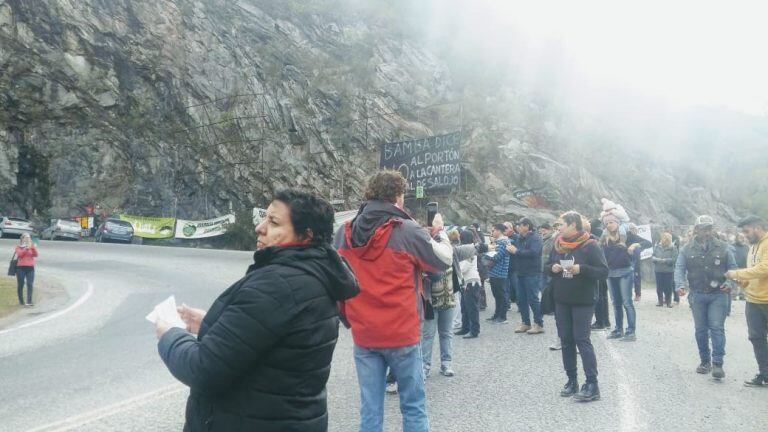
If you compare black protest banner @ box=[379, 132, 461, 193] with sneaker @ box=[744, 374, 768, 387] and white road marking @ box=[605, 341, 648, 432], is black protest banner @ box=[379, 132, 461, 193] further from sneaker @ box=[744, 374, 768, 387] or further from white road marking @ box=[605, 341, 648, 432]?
sneaker @ box=[744, 374, 768, 387]

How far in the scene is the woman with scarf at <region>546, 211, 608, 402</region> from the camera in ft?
18.9

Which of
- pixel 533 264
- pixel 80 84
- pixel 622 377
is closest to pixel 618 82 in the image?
pixel 80 84

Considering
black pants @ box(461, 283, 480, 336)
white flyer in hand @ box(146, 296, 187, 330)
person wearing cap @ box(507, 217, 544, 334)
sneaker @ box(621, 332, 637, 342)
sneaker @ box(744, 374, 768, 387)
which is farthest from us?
person wearing cap @ box(507, 217, 544, 334)

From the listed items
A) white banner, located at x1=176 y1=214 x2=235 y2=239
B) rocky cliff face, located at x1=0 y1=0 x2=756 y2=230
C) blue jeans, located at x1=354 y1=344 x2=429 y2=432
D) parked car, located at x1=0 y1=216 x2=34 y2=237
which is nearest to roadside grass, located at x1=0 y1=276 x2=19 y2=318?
blue jeans, located at x1=354 y1=344 x2=429 y2=432

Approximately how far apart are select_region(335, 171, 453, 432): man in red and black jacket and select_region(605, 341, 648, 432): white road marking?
7.03 feet

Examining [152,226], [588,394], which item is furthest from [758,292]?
[152,226]

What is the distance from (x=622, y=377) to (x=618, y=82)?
1899 inches

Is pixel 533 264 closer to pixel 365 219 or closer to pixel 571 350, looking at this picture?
pixel 571 350

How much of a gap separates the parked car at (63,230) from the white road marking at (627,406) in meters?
32.2

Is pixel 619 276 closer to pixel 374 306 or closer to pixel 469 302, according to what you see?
pixel 469 302

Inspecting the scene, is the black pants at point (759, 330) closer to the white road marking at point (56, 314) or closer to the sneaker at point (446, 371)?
the sneaker at point (446, 371)

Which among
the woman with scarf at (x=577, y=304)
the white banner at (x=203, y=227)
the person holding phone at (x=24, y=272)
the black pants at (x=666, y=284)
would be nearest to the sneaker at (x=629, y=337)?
the woman with scarf at (x=577, y=304)

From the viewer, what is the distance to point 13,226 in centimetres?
3212

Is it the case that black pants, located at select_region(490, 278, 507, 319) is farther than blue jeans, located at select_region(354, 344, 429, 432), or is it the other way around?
black pants, located at select_region(490, 278, 507, 319)
